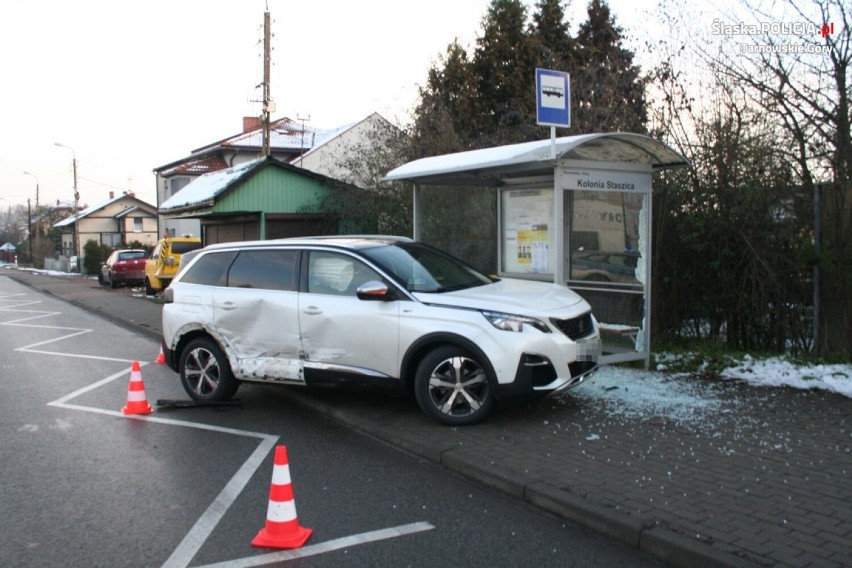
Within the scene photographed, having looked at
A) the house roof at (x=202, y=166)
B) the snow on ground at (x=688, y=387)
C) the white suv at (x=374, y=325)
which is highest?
the house roof at (x=202, y=166)

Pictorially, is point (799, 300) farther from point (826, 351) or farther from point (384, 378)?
point (384, 378)

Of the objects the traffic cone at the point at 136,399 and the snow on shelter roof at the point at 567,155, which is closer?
the traffic cone at the point at 136,399

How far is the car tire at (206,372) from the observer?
25.7 ft

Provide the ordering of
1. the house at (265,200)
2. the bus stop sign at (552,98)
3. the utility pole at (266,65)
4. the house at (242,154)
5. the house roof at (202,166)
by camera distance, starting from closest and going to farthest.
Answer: the bus stop sign at (552,98) → the house at (265,200) → the utility pole at (266,65) → the house at (242,154) → the house roof at (202,166)

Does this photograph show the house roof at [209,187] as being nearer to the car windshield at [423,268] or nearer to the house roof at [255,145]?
the car windshield at [423,268]

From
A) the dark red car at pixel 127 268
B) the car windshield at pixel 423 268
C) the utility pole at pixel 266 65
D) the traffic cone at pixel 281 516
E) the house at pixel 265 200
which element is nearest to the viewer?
the traffic cone at pixel 281 516

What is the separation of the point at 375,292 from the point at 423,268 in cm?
82

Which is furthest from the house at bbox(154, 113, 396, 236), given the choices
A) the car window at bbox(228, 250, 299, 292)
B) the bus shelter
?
the car window at bbox(228, 250, 299, 292)

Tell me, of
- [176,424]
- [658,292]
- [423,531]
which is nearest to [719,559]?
[423,531]

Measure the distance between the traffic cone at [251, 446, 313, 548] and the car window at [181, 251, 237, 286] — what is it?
4.03 meters

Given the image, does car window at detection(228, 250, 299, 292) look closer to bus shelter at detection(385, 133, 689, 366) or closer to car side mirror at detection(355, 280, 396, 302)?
car side mirror at detection(355, 280, 396, 302)

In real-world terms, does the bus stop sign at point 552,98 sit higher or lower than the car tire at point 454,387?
higher

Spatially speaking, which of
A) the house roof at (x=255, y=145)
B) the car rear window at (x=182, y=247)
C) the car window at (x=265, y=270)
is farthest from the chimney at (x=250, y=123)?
the car window at (x=265, y=270)

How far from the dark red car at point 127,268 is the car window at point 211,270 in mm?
22576
